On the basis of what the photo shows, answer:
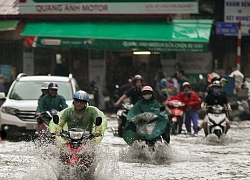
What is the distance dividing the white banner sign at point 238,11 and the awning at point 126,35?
3.60 ft

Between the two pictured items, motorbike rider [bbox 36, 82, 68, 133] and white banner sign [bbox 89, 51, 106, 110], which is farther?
white banner sign [bbox 89, 51, 106, 110]

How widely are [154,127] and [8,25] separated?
19.1 m

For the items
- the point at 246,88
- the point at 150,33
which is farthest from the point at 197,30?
the point at 246,88

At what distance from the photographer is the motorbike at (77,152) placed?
1055 centimetres

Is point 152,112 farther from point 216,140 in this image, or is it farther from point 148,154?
point 216,140

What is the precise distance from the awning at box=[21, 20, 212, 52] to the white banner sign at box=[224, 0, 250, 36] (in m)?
1.10

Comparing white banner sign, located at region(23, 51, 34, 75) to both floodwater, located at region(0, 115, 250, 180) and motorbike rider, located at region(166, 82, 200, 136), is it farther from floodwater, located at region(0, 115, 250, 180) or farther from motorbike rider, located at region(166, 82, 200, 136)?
floodwater, located at region(0, 115, 250, 180)

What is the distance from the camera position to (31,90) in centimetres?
1969

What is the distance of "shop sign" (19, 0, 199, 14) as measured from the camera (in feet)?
102

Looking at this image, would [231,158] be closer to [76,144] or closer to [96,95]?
[76,144]

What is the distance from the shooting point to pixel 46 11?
32.7 metres

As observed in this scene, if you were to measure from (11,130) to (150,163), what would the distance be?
5.44 m

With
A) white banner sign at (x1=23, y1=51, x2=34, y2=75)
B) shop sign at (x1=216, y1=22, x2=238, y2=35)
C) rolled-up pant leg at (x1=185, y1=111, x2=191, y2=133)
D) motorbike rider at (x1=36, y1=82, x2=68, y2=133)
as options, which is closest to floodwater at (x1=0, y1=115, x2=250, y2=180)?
motorbike rider at (x1=36, y1=82, x2=68, y2=133)

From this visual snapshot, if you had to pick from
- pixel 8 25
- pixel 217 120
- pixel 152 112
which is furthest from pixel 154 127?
pixel 8 25
